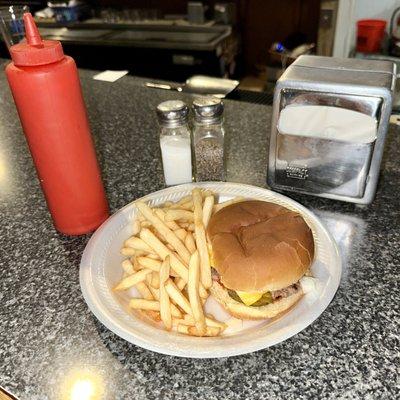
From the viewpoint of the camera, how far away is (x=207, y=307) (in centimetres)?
90

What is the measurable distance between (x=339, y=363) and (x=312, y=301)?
120mm

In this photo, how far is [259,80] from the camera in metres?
5.31

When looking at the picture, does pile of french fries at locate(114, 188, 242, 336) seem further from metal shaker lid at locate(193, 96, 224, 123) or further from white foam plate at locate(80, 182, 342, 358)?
metal shaker lid at locate(193, 96, 224, 123)

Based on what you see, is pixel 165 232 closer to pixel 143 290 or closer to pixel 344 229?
pixel 143 290

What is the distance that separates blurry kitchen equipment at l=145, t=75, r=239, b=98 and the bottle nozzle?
1175 mm

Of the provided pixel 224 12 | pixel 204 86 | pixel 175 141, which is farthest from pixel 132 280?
pixel 224 12

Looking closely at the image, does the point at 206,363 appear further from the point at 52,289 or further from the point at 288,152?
the point at 288,152

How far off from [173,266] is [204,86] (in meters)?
1.37

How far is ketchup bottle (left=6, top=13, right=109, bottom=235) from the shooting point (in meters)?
0.81

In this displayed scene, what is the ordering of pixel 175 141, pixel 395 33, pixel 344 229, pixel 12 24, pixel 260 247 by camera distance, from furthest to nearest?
1. pixel 395 33
2. pixel 12 24
3. pixel 175 141
4. pixel 344 229
5. pixel 260 247

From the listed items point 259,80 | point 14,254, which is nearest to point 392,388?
point 14,254

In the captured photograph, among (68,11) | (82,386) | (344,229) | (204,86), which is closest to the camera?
(82,386)

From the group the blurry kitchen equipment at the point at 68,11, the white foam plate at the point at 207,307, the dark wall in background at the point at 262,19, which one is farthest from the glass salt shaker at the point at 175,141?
the blurry kitchen equipment at the point at 68,11

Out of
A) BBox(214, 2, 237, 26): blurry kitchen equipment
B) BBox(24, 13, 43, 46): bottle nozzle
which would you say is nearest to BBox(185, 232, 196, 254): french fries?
BBox(24, 13, 43, 46): bottle nozzle
